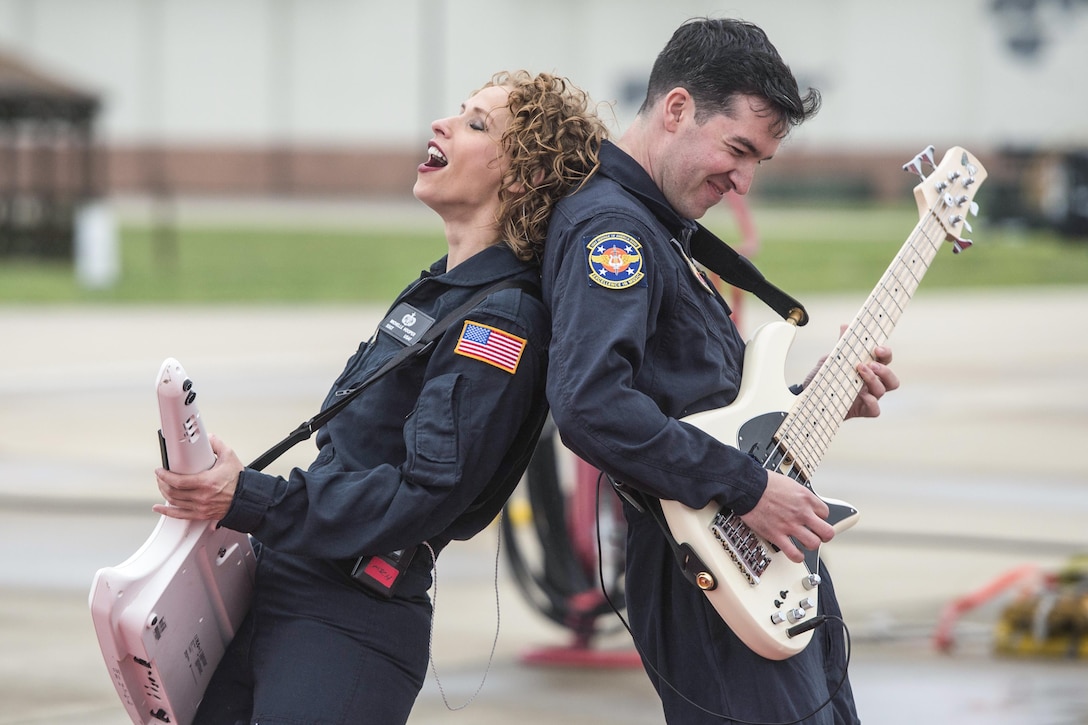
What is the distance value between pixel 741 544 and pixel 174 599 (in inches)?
39.7

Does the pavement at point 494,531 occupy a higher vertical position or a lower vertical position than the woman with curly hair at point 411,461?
lower

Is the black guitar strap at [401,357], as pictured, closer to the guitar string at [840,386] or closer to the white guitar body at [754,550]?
the white guitar body at [754,550]

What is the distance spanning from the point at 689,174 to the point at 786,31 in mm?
52255

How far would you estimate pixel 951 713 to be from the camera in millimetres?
5188

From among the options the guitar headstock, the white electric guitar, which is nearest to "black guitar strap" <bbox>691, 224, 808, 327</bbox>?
the white electric guitar

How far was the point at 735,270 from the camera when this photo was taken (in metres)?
3.18

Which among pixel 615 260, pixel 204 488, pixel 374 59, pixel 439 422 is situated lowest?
pixel 374 59

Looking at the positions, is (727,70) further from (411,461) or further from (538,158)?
(411,461)

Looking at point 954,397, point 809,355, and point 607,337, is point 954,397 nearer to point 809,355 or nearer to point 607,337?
point 809,355

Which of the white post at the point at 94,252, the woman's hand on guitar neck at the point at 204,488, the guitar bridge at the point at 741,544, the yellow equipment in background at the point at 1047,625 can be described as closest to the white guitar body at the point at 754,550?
the guitar bridge at the point at 741,544

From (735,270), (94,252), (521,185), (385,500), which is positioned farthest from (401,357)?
(94,252)

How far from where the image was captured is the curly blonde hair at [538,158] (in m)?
2.85

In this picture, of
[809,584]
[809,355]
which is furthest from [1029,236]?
[809,584]

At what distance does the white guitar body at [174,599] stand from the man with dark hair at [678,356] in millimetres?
636
